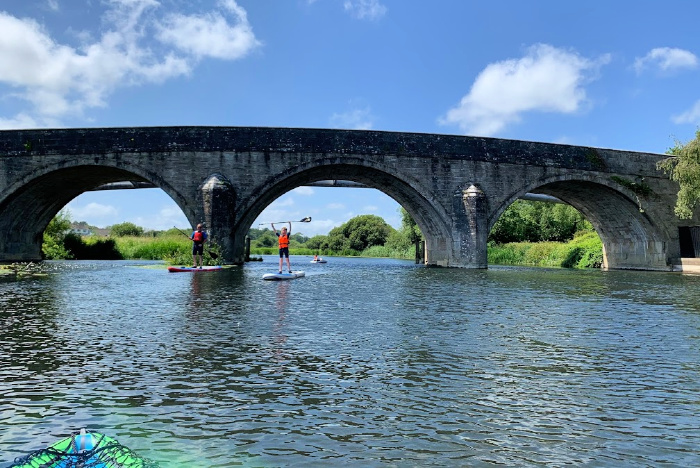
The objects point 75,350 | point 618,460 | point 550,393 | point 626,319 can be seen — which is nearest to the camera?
point 618,460

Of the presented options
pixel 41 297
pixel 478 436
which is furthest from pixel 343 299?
pixel 478 436

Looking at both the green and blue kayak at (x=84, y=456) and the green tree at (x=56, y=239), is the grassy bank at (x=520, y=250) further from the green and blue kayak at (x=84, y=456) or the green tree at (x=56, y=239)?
the green and blue kayak at (x=84, y=456)

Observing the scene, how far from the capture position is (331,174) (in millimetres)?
30219

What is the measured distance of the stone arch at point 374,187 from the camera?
1085 inches

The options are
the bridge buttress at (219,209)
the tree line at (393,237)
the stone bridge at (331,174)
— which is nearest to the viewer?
the bridge buttress at (219,209)

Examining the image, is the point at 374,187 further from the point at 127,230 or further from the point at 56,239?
the point at 127,230

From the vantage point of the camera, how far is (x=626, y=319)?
1009 cm

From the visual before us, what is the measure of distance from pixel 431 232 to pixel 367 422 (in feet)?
94.6

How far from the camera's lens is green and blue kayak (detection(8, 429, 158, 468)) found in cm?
292

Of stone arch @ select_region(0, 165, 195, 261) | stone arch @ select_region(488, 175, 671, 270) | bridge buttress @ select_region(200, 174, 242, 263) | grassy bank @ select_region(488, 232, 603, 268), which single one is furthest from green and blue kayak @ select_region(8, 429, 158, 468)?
grassy bank @ select_region(488, 232, 603, 268)

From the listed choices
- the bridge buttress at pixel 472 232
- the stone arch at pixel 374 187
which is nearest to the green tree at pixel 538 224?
the stone arch at pixel 374 187

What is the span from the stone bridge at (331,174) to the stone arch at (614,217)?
9cm

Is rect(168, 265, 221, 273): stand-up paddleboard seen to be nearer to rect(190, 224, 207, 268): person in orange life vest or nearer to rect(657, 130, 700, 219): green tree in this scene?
rect(190, 224, 207, 268): person in orange life vest

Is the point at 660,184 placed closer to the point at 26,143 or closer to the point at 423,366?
the point at 423,366
